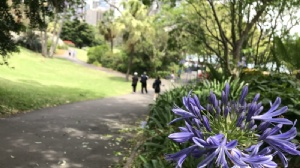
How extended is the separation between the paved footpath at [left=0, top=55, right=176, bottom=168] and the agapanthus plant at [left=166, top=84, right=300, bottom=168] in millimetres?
3944

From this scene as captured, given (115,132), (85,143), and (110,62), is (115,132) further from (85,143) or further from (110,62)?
(110,62)

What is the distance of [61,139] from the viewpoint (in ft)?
23.3

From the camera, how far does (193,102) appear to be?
1.97 m

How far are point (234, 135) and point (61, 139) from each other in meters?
5.80

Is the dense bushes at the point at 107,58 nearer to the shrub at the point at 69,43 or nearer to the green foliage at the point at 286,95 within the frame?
the shrub at the point at 69,43

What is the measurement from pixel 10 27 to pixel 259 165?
33.1 feet

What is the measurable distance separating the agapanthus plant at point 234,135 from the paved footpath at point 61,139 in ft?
12.9

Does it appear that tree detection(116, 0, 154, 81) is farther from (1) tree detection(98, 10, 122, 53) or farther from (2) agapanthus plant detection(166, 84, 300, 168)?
(2) agapanthus plant detection(166, 84, 300, 168)

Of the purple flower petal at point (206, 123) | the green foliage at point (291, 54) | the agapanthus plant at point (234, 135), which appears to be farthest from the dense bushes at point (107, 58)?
the purple flower petal at point (206, 123)

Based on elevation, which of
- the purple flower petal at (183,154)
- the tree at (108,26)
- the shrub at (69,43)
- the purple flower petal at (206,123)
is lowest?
the purple flower petal at (183,154)

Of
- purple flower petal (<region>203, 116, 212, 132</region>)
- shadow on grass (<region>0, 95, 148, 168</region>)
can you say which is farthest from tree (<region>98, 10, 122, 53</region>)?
purple flower petal (<region>203, 116, 212, 132</region>)

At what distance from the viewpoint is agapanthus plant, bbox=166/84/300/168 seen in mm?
1628

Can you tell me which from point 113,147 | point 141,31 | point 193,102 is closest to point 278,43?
point 113,147

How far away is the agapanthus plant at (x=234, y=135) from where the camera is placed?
1628mm
